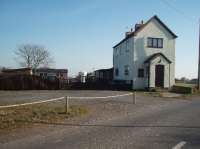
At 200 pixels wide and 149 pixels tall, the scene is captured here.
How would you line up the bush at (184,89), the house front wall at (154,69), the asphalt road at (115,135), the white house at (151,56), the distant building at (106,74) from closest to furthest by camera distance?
1. the asphalt road at (115,135)
2. the bush at (184,89)
3. the house front wall at (154,69)
4. the white house at (151,56)
5. the distant building at (106,74)

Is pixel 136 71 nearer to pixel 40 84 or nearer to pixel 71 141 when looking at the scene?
pixel 40 84

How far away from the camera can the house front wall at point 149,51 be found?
3762 centimetres

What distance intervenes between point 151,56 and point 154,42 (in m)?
2.25

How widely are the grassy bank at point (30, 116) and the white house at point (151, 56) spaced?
71.6 feet

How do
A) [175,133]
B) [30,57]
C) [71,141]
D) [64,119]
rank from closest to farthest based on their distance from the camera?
[71,141] < [175,133] < [64,119] < [30,57]

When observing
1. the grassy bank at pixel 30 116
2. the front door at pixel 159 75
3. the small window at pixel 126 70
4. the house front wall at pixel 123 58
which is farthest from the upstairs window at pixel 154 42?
the grassy bank at pixel 30 116

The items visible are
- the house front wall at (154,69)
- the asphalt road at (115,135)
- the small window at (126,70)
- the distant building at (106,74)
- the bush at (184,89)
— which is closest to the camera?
the asphalt road at (115,135)

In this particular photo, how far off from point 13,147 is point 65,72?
215 ft

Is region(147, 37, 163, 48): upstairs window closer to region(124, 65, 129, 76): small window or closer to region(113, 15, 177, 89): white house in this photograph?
region(113, 15, 177, 89): white house

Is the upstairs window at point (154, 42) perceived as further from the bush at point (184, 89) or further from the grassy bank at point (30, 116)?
the grassy bank at point (30, 116)

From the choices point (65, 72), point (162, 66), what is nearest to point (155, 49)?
point (162, 66)

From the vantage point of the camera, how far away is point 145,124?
12633 mm

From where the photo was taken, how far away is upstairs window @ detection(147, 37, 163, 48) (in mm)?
38319

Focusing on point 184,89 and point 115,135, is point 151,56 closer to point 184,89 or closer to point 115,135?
point 184,89
